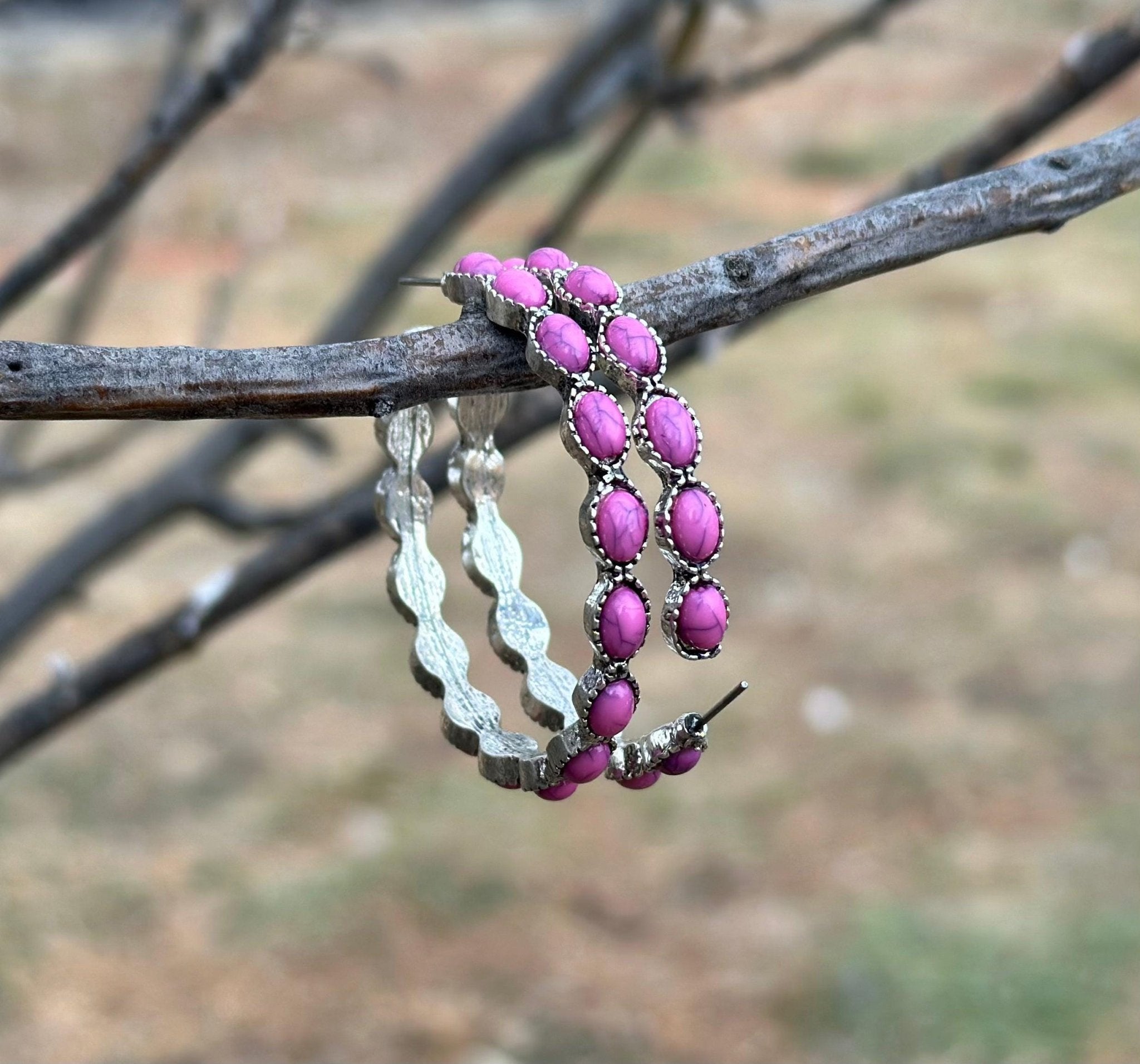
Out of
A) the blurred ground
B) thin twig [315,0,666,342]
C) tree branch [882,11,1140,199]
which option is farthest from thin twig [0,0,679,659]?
tree branch [882,11,1140,199]

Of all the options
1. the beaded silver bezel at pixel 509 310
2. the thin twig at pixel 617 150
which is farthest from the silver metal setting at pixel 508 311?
the thin twig at pixel 617 150

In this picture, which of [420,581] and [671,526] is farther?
[420,581]

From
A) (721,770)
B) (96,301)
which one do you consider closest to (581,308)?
(96,301)

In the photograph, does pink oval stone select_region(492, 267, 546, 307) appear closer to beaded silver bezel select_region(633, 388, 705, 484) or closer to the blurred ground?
beaded silver bezel select_region(633, 388, 705, 484)

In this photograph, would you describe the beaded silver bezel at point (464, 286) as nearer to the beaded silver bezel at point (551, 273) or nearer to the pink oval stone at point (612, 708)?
the beaded silver bezel at point (551, 273)

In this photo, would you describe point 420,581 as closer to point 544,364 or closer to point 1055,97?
point 544,364

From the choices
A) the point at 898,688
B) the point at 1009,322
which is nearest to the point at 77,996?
the point at 898,688

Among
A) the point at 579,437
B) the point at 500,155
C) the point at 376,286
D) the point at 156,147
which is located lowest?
the point at 579,437
